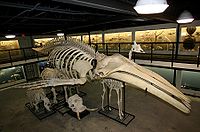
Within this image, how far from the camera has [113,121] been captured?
471 cm

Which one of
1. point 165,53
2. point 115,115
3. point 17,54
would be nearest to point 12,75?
point 17,54

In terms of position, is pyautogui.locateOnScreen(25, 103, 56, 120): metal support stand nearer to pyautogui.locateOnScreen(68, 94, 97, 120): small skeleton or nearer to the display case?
pyautogui.locateOnScreen(68, 94, 97, 120): small skeleton

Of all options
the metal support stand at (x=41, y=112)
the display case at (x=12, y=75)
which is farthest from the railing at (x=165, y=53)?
the display case at (x=12, y=75)

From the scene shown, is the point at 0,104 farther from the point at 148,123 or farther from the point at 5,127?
the point at 148,123

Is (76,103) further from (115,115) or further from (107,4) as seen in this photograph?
(107,4)

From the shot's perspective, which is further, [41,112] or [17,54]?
[17,54]

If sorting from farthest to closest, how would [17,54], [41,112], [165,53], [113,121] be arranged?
[17,54]
[165,53]
[41,112]
[113,121]

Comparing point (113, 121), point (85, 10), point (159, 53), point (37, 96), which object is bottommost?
point (113, 121)

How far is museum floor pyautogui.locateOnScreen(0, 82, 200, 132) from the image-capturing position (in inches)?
170

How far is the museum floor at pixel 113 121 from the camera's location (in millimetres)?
4312

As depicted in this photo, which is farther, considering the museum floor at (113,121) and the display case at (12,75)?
the display case at (12,75)

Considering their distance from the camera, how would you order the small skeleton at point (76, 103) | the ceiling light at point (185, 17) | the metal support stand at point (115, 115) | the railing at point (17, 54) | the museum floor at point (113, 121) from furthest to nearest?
the railing at point (17, 54)
the small skeleton at point (76, 103)
the metal support stand at point (115, 115)
the museum floor at point (113, 121)
the ceiling light at point (185, 17)

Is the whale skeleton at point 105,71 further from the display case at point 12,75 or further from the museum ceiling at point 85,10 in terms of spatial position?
the display case at point 12,75

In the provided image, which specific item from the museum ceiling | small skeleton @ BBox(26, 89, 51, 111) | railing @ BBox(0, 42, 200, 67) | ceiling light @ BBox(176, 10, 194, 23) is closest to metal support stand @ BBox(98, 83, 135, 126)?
small skeleton @ BBox(26, 89, 51, 111)
